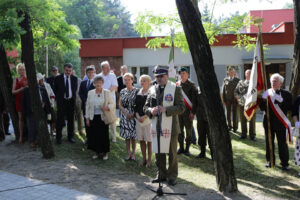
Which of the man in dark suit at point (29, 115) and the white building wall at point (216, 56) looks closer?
the man in dark suit at point (29, 115)

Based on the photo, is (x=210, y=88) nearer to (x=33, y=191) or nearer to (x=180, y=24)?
(x=33, y=191)

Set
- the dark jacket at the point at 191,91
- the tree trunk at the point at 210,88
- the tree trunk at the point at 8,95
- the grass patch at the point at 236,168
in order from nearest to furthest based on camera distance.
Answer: the tree trunk at the point at 210,88, the grass patch at the point at 236,168, the dark jacket at the point at 191,91, the tree trunk at the point at 8,95

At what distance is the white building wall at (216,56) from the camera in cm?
1917

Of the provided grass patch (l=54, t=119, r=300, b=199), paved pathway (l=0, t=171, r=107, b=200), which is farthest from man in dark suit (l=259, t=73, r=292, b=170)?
paved pathway (l=0, t=171, r=107, b=200)

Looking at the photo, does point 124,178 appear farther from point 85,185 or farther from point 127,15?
point 127,15

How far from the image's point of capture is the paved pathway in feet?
15.7

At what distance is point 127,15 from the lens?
79.8 meters

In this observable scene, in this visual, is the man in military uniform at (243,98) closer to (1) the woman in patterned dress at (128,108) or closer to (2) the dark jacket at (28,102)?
(1) the woman in patterned dress at (128,108)

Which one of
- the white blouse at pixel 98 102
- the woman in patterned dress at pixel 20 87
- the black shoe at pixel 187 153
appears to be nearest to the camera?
the white blouse at pixel 98 102

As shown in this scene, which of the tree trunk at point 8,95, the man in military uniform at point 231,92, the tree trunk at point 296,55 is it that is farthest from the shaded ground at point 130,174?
the tree trunk at point 296,55

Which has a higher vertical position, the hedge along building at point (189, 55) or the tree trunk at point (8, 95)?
the hedge along building at point (189, 55)

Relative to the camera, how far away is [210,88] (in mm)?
4758

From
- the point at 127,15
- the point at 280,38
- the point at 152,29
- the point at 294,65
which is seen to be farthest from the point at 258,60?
the point at 127,15

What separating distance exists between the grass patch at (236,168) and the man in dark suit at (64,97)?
0.53 m
